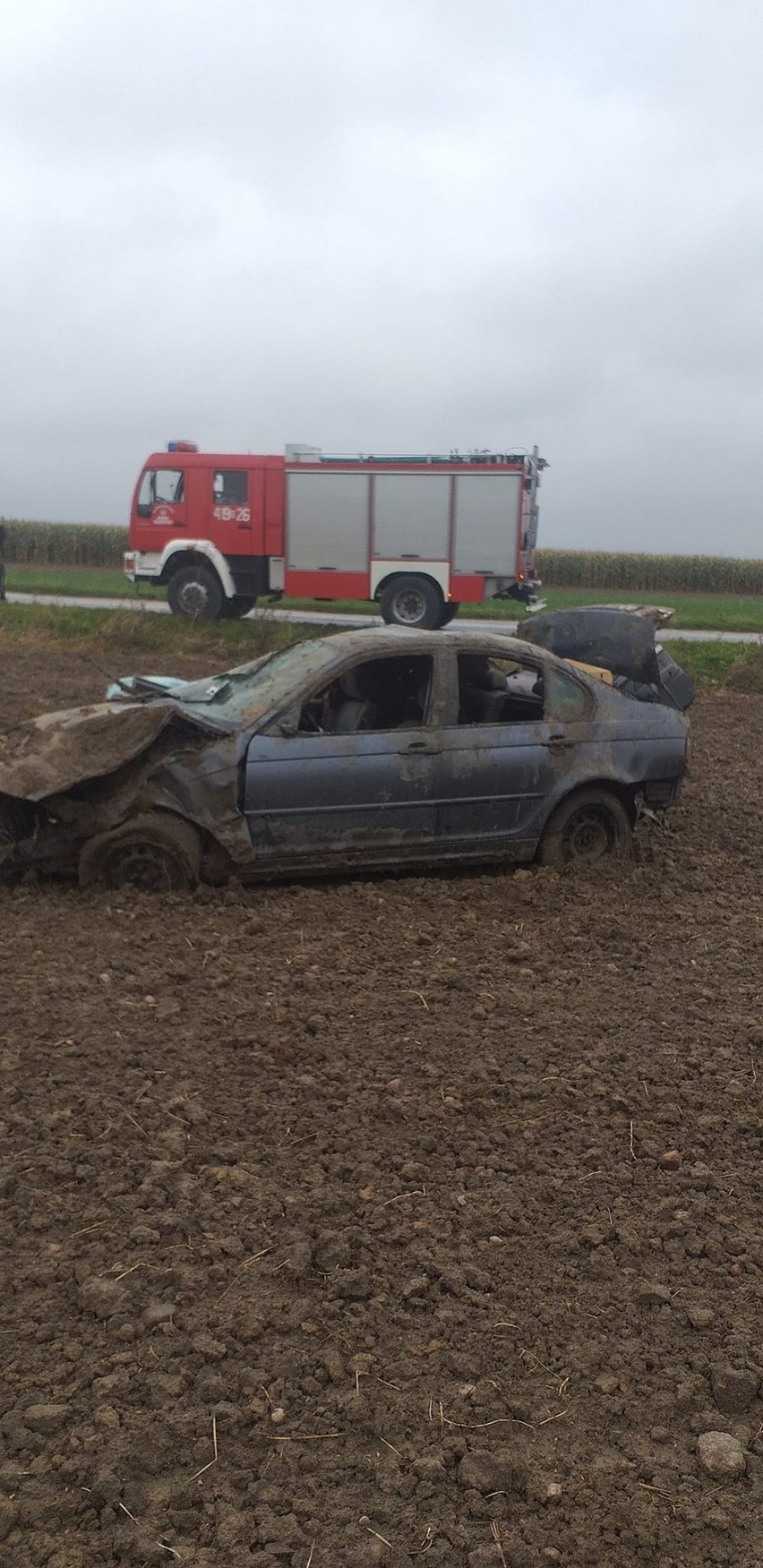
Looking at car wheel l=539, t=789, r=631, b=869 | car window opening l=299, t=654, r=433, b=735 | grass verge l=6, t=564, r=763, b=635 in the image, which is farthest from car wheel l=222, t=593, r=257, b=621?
car wheel l=539, t=789, r=631, b=869

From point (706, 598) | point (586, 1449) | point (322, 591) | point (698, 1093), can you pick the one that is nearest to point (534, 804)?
point (698, 1093)

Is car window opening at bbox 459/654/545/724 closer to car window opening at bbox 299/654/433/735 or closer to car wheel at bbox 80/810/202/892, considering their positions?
car window opening at bbox 299/654/433/735

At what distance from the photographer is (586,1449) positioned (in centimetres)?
297

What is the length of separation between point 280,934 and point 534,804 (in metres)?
1.92

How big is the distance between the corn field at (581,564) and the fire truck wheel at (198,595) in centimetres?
2506

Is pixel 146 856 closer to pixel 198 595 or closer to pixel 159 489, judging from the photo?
pixel 198 595

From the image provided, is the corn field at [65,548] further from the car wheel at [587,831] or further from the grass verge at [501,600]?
the car wheel at [587,831]

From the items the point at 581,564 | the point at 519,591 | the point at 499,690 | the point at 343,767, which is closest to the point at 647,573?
the point at 581,564

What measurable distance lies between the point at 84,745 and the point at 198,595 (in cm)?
1590

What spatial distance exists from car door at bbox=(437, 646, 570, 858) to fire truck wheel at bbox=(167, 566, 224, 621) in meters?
15.0

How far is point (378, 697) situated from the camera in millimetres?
7695

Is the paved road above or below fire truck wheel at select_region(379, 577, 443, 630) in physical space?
below

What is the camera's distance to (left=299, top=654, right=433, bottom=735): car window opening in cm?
749

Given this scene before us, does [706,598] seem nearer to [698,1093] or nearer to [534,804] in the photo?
[534,804]
